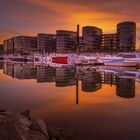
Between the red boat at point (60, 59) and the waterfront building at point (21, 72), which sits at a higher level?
the red boat at point (60, 59)

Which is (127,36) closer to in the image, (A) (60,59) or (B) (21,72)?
(A) (60,59)

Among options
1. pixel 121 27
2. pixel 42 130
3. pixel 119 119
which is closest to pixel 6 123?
pixel 42 130

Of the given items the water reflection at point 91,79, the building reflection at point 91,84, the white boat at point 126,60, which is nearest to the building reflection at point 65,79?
the water reflection at point 91,79

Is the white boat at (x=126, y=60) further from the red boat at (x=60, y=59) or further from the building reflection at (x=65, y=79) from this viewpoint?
the building reflection at (x=65, y=79)

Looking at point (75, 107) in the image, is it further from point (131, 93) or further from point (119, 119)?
point (131, 93)

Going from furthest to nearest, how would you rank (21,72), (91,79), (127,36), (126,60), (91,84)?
1. (127,36)
2. (126,60)
3. (21,72)
4. (91,79)
5. (91,84)

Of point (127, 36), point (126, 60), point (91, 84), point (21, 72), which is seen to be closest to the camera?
point (91, 84)

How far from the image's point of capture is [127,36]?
586 feet

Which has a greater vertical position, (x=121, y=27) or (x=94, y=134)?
(x=121, y=27)

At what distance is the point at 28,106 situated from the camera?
16656mm

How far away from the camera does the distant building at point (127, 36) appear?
17712cm

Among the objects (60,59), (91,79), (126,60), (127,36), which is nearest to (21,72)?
(91,79)

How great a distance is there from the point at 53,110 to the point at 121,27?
175 meters

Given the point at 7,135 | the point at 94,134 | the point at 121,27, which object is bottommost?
the point at 94,134
